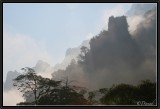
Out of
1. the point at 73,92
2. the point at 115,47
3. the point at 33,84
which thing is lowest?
the point at 73,92

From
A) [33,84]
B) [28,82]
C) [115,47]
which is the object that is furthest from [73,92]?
[115,47]

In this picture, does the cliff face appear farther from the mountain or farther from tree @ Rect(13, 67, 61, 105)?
the mountain

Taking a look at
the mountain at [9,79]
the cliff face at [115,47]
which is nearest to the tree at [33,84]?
the mountain at [9,79]

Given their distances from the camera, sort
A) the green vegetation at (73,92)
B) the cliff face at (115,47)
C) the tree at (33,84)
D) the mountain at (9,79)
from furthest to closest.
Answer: the tree at (33,84) → the cliff face at (115,47) → the mountain at (9,79) → the green vegetation at (73,92)

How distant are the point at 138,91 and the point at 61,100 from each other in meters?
2.35

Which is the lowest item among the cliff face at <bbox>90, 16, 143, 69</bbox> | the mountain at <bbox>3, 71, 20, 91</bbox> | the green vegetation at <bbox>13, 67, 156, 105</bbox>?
the green vegetation at <bbox>13, 67, 156, 105</bbox>

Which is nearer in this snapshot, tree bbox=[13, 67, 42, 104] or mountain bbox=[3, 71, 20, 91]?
mountain bbox=[3, 71, 20, 91]

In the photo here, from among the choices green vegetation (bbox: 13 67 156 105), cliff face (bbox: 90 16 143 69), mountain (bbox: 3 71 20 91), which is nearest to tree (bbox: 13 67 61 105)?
green vegetation (bbox: 13 67 156 105)

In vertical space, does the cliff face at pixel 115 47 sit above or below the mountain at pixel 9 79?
above

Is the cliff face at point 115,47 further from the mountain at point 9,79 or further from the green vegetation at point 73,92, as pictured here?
the mountain at point 9,79

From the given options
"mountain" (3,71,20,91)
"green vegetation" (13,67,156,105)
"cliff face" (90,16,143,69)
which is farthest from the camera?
"cliff face" (90,16,143,69)

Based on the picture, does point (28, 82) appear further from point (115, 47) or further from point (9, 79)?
point (115, 47)

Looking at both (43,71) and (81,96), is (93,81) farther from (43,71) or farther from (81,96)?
(43,71)

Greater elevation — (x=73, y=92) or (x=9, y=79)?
(x=9, y=79)
